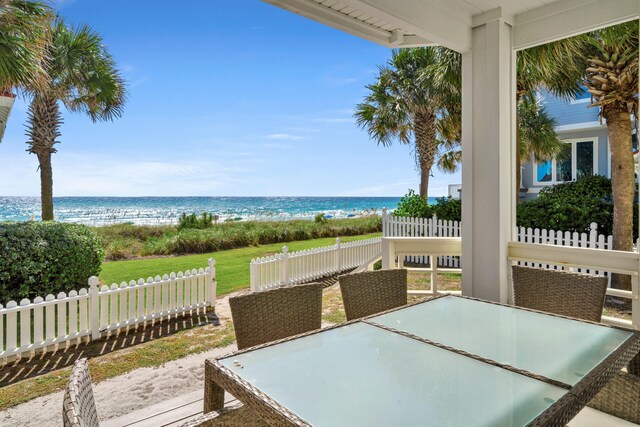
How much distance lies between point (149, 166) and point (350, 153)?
16.2 metres

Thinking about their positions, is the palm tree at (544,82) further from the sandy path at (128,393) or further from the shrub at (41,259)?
the shrub at (41,259)

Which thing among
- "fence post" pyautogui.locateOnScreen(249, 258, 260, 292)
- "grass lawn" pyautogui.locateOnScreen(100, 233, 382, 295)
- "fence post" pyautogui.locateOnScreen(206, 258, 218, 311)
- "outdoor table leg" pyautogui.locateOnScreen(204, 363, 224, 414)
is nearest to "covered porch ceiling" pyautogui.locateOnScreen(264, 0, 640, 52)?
"outdoor table leg" pyautogui.locateOnScreen(204, 363, 224, 414)

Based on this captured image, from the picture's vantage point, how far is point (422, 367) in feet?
3.66

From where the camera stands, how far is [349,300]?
1881 millimetres

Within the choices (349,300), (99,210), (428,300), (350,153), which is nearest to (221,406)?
(349,300)

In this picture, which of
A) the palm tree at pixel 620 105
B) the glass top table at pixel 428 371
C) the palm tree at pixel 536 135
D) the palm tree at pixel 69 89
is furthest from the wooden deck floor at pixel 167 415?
the palm tree at pixel 536 135

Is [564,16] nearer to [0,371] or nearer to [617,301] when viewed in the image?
[617,301]

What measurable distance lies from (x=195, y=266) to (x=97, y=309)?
15.8 ft

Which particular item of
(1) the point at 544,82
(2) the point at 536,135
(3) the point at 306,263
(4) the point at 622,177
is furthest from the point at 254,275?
(2) the point at 536,135

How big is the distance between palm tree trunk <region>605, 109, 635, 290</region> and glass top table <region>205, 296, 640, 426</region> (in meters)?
4.60

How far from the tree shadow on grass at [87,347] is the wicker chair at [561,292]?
3.54 meters

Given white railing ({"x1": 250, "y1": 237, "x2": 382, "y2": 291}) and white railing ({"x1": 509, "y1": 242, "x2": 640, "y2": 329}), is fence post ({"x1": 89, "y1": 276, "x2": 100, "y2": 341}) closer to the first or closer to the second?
Answer: white railing ({"x1": 250, "y1": 237, "x2": 382, "y2": 291})

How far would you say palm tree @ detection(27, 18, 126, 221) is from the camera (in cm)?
641

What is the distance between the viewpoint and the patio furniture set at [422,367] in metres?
0.86
